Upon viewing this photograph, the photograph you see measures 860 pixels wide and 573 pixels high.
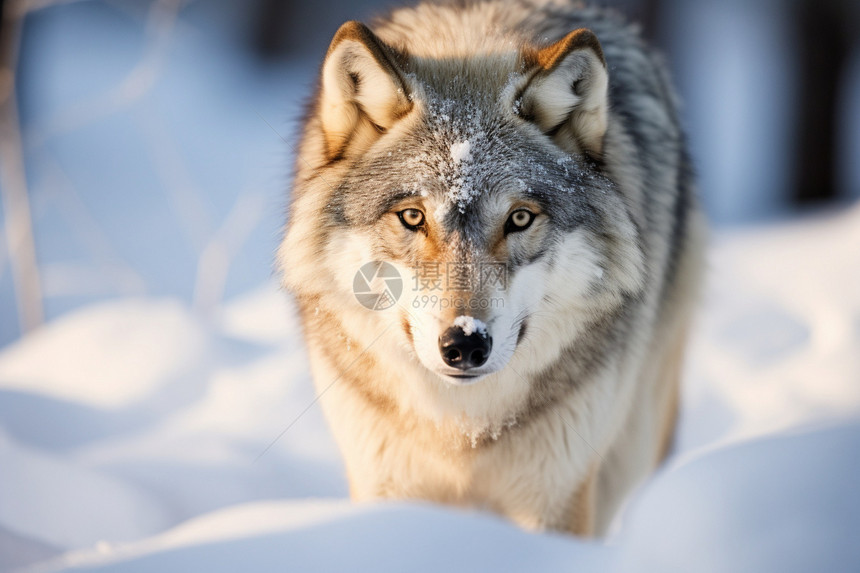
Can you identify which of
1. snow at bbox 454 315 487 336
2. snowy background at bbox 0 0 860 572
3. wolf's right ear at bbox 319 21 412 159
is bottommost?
snowy background at bbox 0 0 860 572

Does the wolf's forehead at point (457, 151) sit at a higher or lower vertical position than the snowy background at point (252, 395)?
higher

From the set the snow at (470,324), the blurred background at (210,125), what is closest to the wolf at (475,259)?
the snow at (470,324)

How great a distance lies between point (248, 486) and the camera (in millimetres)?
Answer: 3182

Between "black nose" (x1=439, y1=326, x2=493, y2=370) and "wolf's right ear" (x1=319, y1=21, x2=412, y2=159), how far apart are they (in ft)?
2.62

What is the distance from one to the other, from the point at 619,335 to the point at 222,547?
58.1 inches

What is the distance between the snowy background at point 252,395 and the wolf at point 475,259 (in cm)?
36

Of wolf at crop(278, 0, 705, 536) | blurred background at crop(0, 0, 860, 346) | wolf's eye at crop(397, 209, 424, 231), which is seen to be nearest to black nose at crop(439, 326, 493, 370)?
wolf at crop(278, 0, 705, 536)

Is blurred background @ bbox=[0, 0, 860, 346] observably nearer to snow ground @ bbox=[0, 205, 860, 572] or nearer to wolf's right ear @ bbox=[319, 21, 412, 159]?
snow ground @ bbox=[0, 205, 860, 572]

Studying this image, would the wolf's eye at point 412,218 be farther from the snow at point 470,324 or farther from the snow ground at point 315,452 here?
the snow ground at point 315,452

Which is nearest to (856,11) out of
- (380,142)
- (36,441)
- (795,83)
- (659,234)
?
(795,83)

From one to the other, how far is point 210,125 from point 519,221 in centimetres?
1024

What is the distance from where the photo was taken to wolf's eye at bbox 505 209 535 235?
2.17m

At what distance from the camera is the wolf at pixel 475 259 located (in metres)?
2.11

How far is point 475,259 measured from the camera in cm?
208
